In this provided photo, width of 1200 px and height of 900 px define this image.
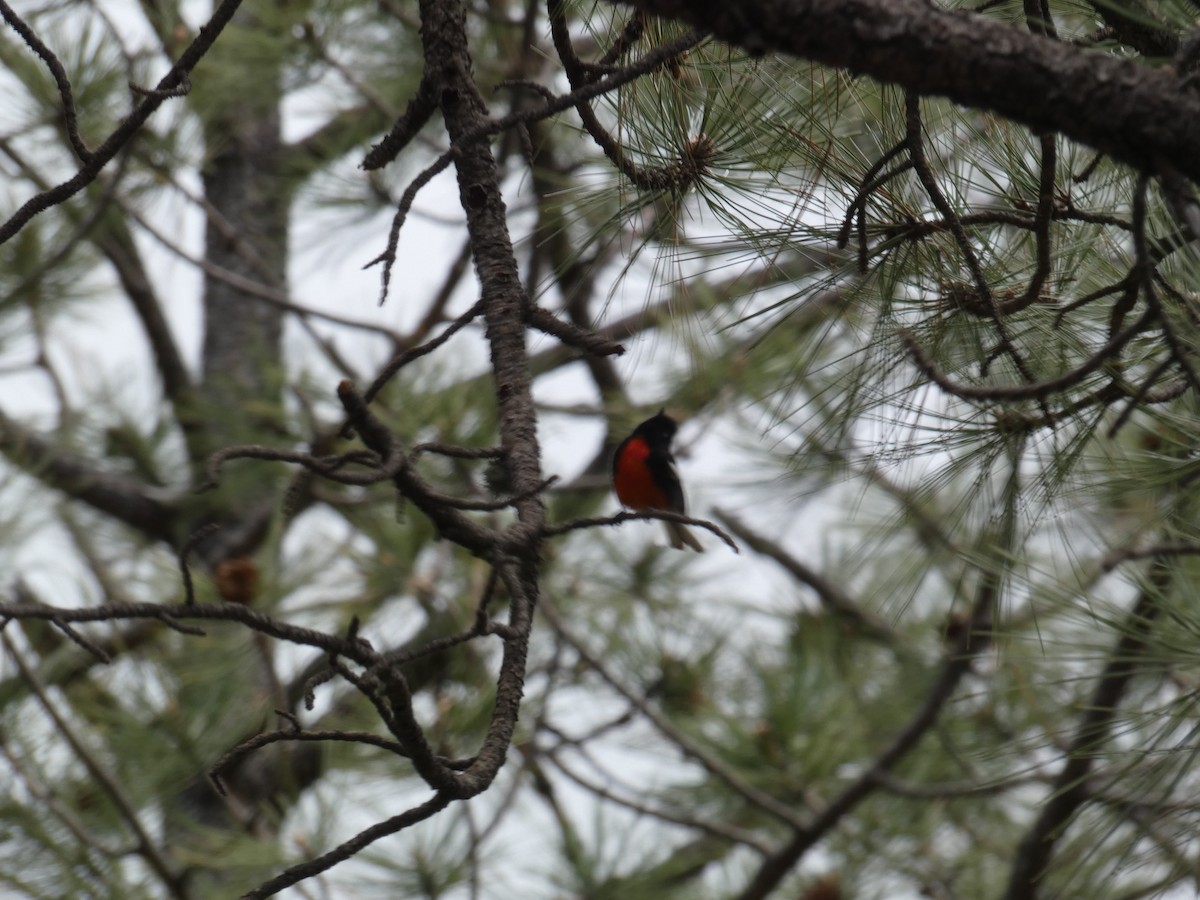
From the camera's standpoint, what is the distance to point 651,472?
237 centimetres

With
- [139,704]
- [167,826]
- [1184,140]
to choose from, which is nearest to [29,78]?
[139,704]

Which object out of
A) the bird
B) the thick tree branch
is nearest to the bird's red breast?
the bird

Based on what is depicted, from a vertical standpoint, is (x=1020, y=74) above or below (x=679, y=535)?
below

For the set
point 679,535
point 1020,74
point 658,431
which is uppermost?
point 658,431

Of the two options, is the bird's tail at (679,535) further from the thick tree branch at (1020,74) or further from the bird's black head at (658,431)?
the thick tree branch at (1020,74)

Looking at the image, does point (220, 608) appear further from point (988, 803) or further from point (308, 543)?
point (988, 803)

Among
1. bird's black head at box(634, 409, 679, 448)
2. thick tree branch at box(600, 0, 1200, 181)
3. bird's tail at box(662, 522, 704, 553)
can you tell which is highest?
bird's black head at box(634, 409, 679, 448)

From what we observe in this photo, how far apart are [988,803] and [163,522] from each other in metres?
2.34

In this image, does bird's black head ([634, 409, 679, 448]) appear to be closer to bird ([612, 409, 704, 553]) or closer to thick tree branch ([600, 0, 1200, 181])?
bird ([612, 409, 704, 553])

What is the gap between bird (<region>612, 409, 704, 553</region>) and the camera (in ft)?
7.73

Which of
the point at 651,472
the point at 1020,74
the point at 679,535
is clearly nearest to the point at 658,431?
the point at 651,472

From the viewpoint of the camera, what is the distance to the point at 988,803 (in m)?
3.29

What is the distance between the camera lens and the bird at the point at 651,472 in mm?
2357

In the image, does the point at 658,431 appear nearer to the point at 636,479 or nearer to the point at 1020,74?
the point at 636,479
